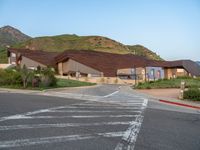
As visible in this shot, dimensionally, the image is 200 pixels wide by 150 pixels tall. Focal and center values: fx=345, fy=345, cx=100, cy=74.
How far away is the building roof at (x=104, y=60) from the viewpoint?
3248 inches

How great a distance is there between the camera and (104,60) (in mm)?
86938

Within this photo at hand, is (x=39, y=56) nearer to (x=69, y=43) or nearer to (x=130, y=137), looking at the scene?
(x=130, y=137)

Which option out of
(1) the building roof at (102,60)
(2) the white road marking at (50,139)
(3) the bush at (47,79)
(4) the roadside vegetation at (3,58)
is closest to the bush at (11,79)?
(3) the bush at (47,79)

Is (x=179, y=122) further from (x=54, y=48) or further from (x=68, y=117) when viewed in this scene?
(x=54, y=48)

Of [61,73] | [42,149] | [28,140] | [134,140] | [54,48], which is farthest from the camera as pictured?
[54,48]

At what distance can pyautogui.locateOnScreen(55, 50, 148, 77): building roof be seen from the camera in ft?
271

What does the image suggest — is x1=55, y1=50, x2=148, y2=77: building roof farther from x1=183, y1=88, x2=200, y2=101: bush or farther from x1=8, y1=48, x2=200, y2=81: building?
x1=183, y1=88, x2=200, y2=101: bush

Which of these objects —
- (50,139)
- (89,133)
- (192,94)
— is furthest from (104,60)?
(50,139)

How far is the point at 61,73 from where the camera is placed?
279 ft

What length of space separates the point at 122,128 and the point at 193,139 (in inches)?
87.8

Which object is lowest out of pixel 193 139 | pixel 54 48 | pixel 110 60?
pixel 193 139

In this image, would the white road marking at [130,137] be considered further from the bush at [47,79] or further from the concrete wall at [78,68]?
the concrete wall at [78,68]

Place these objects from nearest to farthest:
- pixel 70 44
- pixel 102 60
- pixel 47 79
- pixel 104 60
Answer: pixel 47 79
pixel 102 60
pixel 104 60
pixel 70 44

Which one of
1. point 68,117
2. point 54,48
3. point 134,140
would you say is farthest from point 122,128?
point 54,48
